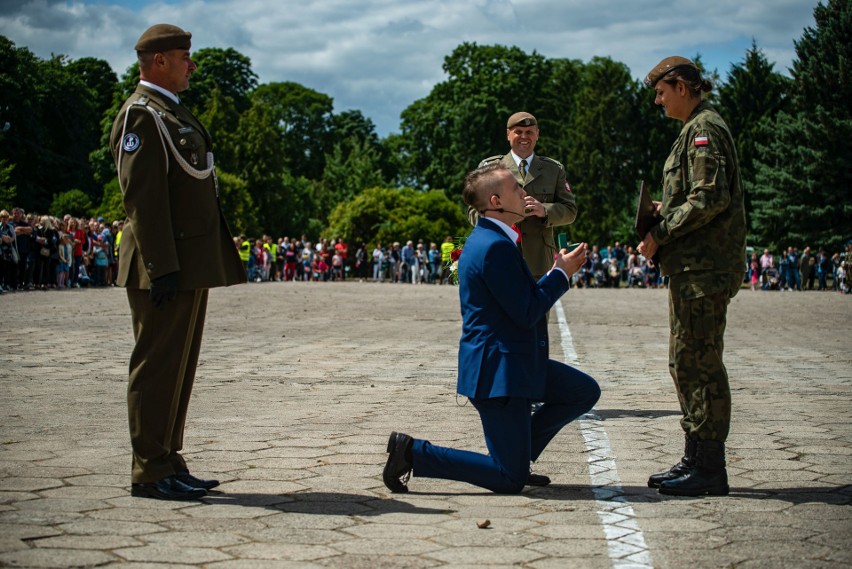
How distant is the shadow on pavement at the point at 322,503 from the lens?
5.15 m

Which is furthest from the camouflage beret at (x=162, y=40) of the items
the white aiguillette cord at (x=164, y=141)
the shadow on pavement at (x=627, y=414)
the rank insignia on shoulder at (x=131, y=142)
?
the shadow on pavement at (x=627, y=414)

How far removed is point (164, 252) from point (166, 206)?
0.23 m

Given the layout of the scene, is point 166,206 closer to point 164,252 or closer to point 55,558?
point 164,252

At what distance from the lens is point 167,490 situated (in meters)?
5.31

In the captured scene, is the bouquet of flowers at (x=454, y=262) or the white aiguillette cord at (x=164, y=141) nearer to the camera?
the white aiguillette cord at (x=164, y=141)

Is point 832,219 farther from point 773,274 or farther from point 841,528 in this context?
point 841,528

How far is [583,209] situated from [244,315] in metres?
56.6

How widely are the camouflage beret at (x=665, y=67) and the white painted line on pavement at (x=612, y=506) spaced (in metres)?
2.08

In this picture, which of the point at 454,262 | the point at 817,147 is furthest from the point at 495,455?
the point at 817,147

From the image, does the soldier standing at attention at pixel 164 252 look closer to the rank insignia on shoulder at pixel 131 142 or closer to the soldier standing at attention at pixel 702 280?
the rank insignia on shoulder at pixel 131 142

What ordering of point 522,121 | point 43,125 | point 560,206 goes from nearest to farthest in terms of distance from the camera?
1. point 560,206
2. point 522,121
3. point 43,125

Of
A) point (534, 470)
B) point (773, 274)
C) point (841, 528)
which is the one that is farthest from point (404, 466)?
point (773, 274)

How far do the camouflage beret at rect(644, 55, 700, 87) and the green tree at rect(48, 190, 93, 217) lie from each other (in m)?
59.0

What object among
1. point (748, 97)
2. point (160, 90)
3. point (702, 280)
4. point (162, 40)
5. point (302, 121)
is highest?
point (302, 121)
